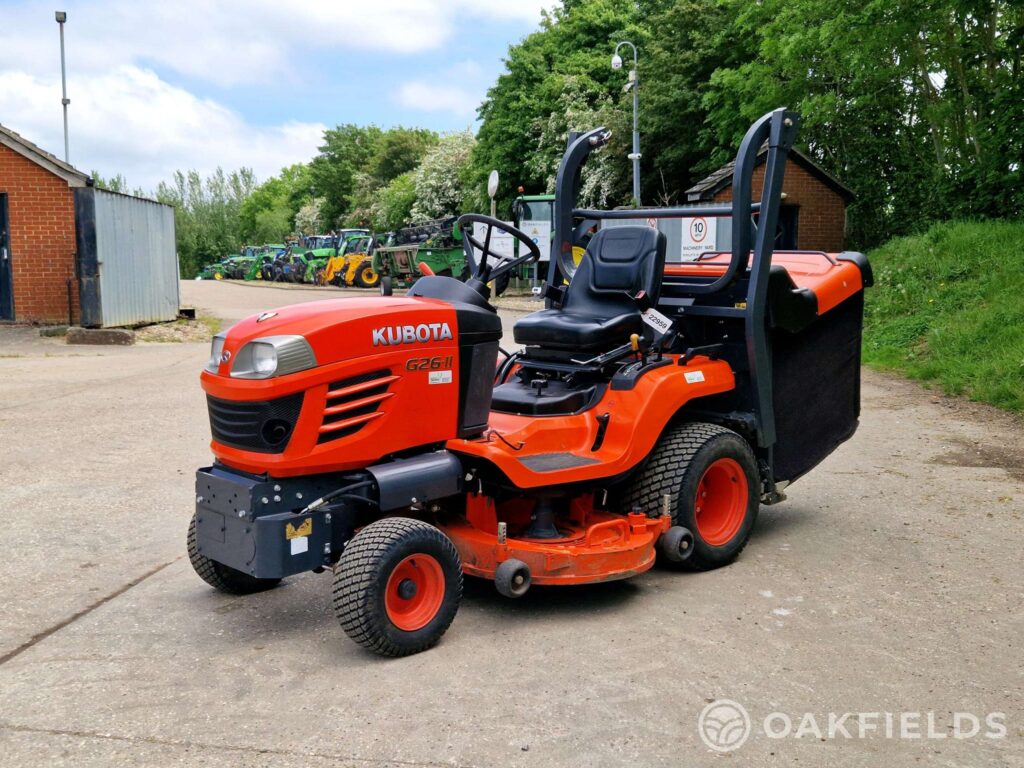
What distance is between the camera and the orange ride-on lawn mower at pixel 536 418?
14.2 feet

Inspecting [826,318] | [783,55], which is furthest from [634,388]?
[783,55]

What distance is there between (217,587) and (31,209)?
593 inches

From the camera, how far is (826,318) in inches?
243

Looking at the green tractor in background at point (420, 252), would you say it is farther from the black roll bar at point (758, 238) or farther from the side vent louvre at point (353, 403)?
the side vent louvre at point (353, 403)

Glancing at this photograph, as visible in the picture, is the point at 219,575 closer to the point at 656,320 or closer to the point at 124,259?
the point at 656,320

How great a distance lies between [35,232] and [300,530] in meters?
15.9

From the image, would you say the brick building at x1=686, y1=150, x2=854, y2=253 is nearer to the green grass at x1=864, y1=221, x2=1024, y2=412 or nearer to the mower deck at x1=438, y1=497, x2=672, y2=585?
the green grass at x1=864, y1=221, x2=1024, y2=412

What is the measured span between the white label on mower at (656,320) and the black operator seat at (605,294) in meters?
0.05

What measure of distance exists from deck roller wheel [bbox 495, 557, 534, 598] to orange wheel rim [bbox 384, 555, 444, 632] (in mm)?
292

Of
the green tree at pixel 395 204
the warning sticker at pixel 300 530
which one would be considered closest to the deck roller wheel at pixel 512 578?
the warning sticker at pixel 300 530

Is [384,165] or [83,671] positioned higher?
[384,165]

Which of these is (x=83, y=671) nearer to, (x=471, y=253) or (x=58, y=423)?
(x=471, y=253)

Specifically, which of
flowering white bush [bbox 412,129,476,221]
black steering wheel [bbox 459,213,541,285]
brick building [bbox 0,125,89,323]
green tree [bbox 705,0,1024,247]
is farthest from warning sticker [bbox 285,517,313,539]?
flowering white bush [bbox 412,129,476,221]
